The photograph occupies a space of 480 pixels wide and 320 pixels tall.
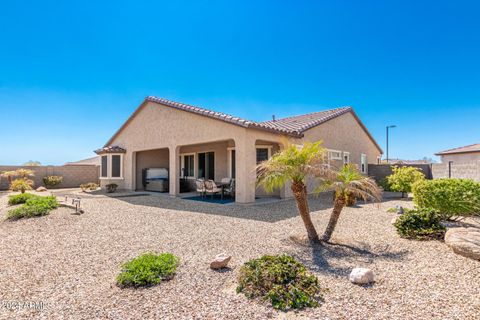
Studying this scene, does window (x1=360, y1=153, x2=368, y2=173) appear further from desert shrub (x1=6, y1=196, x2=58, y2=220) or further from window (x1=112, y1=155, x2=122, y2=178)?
desert shrub (x1=6, y1=196, x2=58, y2=220)

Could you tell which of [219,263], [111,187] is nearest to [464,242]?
[219,263]

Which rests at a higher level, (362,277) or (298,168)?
(298,168)

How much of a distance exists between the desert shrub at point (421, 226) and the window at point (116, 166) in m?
18.9

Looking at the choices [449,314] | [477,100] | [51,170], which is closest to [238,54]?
[449,314]

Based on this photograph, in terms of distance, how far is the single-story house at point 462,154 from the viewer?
2528 cm

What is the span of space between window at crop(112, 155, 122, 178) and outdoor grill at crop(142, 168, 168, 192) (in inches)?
75.5

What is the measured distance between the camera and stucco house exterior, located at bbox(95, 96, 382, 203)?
39.6ft

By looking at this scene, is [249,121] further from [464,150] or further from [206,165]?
[464,150]

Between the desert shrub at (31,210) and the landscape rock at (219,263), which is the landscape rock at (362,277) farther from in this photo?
the desert shrub at (31,210)

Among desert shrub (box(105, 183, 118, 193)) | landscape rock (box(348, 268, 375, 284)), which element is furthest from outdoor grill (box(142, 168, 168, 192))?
landscape rock (box(348, 268, 375, 284))

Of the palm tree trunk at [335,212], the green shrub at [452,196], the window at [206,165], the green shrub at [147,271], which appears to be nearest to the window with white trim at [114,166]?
the window at [206,165]

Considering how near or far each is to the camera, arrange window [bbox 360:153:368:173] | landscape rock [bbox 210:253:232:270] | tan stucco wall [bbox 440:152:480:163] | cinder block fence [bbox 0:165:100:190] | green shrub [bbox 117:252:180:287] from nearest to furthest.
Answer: green shrub [bbox 117:252:180:287], landscape rock [bbox 210:253:232:270], window [bbox 360:153:368:173], cinder block fence [bbox 0:165:100:190], tan stucco wall [bbox 440:152:480:163]

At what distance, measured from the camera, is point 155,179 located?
19172 mm

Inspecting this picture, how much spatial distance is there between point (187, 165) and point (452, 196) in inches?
611
